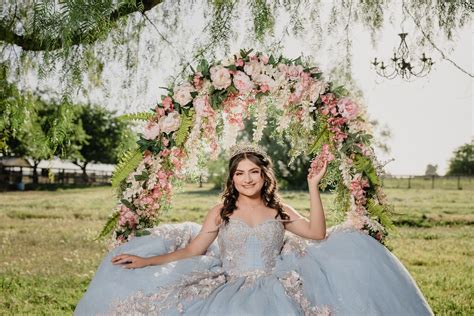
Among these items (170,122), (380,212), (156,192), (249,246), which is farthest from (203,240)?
(380,212)

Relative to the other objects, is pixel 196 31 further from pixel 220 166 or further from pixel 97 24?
pixel 220 166

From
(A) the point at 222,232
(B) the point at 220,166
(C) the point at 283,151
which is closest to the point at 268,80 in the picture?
(A) the point at 222,232

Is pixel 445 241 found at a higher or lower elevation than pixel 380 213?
lower

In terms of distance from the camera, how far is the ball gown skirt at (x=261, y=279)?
3.29 meters

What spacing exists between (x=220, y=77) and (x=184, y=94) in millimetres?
242

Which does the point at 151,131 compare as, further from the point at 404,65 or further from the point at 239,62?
the point at 404,65

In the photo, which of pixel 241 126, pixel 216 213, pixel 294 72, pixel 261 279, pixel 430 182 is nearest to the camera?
pixel 261 279

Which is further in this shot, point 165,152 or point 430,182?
point 430,182

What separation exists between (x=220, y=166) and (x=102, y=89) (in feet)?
57.1

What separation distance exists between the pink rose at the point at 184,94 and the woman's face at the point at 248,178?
523 mm

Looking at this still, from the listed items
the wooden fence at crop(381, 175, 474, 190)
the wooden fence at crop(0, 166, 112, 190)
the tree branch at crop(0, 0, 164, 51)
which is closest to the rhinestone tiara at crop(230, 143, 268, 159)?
the tree branch at crop(0, 0, 164, 51)

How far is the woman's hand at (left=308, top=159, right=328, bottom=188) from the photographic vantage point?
3.58 metres

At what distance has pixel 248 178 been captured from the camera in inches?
145

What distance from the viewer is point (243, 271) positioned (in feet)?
12.0
